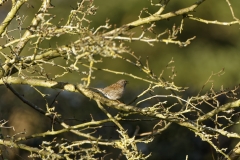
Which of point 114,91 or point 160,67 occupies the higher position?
point 114,91

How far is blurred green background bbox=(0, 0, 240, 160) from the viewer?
34.3 feet

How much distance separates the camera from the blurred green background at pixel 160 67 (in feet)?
34.3

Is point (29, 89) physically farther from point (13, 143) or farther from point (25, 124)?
point (13, 143)

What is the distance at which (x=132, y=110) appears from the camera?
483 cm

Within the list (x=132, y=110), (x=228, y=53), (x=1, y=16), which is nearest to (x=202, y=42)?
(x=228, y=53)

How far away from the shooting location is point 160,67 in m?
13.6

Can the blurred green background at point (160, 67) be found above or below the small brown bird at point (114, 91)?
below

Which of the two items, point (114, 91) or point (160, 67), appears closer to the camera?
point (114, 91)

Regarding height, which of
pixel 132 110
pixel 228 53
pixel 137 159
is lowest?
pixel 228 53

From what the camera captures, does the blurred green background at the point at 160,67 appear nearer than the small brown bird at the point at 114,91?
No

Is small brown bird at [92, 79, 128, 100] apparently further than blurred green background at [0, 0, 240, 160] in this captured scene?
No

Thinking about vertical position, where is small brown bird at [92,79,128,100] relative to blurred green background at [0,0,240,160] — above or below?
above

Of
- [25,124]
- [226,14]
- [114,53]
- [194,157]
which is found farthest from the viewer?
[226,14]

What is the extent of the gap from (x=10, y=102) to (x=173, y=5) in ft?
19.7
